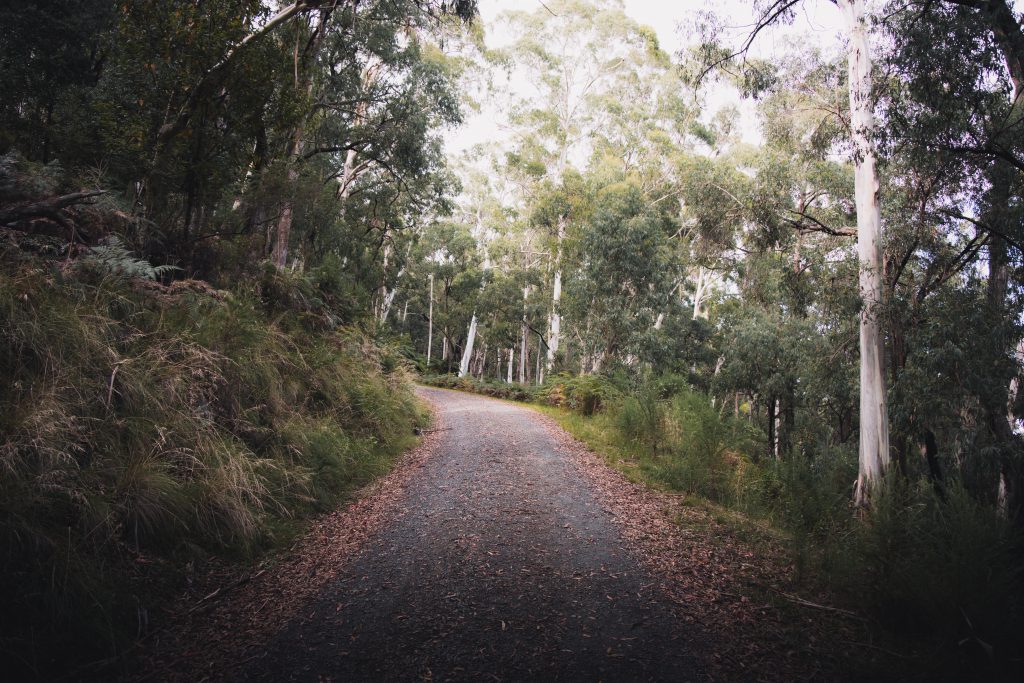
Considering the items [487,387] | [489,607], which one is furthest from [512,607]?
[487,387]

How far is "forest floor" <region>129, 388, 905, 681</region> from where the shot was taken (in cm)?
293

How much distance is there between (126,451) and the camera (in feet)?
12.8

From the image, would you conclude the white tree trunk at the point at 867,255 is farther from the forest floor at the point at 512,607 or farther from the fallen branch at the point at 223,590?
the fallen branch at the point at 223,590

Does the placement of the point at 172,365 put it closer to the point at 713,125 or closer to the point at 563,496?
the point at 563,496

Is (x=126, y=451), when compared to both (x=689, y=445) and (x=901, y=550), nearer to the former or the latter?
(x=901, y=550)

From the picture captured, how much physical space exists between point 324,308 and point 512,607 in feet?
27.6

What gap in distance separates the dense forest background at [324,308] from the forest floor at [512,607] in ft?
1.33

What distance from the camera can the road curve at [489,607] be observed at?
2914 millimetres

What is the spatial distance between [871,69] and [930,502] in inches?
303

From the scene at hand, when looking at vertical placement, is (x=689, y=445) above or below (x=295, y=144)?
below

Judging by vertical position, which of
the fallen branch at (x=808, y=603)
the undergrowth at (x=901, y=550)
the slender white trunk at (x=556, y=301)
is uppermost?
the slender white trunk at (x=556, y=301)

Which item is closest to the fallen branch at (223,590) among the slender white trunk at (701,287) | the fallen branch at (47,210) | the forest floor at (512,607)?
the forest floor at (512,607)

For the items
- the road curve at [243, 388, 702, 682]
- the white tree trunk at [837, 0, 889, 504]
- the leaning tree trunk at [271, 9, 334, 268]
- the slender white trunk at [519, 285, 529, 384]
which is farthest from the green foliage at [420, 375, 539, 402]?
the road curve at [243, 388, 702, 682]

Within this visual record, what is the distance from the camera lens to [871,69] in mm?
8508
